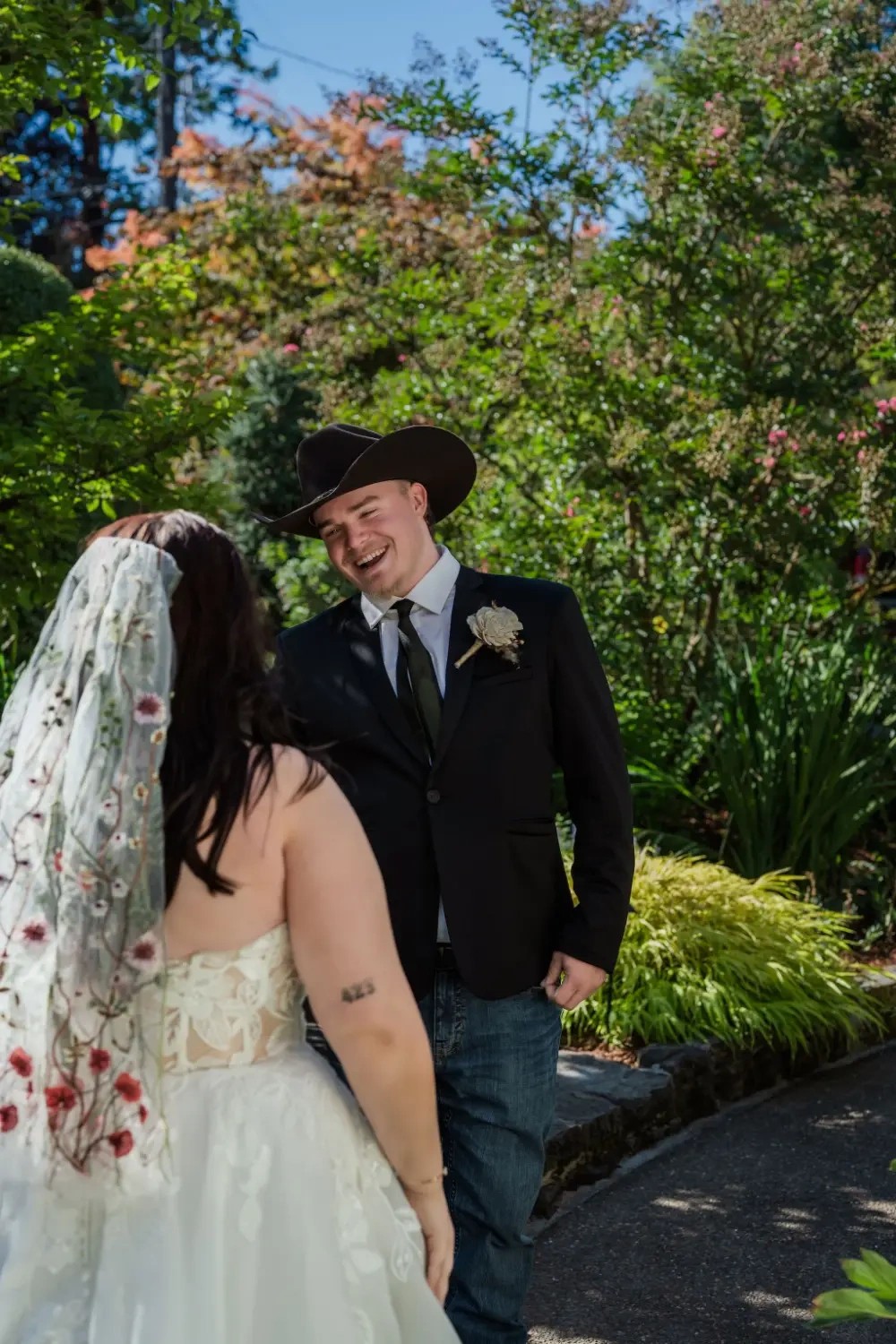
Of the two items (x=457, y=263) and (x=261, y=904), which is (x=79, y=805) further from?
(x=457, y=263)

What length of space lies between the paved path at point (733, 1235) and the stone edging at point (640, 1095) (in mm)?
91

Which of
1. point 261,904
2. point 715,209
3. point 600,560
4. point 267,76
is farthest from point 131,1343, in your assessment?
point 267,76

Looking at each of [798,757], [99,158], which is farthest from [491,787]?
[99,158]

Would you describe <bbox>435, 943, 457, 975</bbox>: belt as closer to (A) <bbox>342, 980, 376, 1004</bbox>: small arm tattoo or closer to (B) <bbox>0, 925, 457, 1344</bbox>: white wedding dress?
(B) <bbox>0, 925, 457, 1344</bbox>: white wedding dress

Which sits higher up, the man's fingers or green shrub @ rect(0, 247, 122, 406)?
green shrub @ rect(0, 247, 122, 406)

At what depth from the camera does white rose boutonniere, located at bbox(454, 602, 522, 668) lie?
2.87 m

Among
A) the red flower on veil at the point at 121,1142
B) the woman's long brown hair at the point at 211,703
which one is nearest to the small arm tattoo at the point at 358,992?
the woman's long brown hair at the point at 211,703

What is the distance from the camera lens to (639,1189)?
457 centimetres

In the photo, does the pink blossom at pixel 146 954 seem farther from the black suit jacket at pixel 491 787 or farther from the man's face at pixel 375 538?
the man's face at pixel 375 538

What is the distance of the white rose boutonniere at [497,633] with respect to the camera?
287cm

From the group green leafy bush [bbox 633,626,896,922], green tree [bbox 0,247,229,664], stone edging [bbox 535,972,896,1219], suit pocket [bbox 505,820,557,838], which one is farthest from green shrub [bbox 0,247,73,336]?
suit pocket [bbox 505,820,557,838]

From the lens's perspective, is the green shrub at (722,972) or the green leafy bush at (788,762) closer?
the green shrub at (722,972)

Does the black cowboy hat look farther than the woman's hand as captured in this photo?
Yes

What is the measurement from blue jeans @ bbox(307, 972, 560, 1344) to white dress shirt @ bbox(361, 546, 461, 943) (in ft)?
2.03
